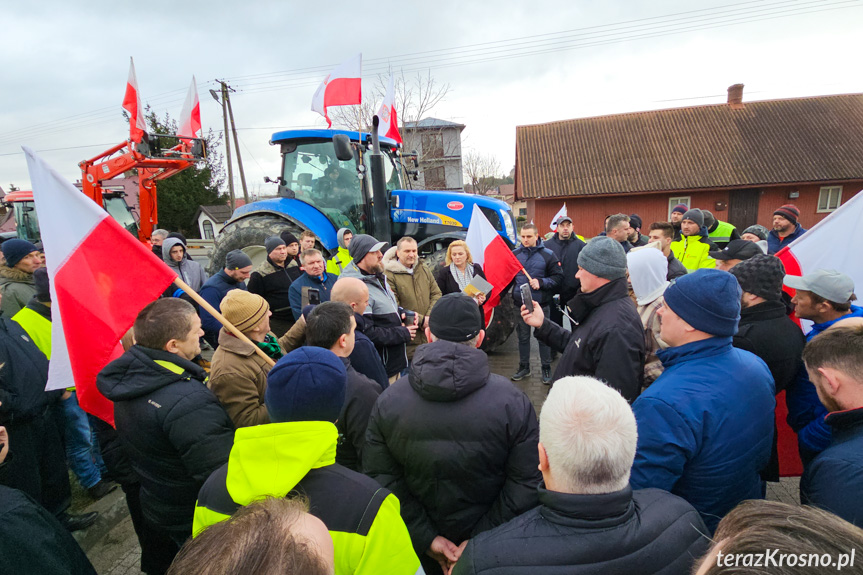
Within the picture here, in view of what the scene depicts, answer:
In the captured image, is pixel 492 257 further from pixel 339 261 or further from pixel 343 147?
pixel 343 147

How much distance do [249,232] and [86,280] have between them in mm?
4195

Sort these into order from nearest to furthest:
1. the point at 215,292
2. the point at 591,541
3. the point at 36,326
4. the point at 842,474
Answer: the point at 591,541, the point at 842,474, the point at 36,326, the point at 215,292

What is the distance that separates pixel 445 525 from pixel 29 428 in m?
2.49

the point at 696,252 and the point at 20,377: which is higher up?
the point at 696,252

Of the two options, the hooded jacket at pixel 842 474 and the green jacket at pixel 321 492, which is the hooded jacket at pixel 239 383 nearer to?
the green jacket at pixel 321 492

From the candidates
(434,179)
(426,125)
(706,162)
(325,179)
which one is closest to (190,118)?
(325,179)

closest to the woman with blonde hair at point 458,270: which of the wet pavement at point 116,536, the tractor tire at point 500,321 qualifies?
the tractor tire at point 500,321

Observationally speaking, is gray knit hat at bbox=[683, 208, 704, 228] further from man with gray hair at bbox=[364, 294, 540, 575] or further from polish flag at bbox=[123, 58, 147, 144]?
polish flag at bbox=[123, 58, 147, 144]

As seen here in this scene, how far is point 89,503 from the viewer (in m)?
3.22

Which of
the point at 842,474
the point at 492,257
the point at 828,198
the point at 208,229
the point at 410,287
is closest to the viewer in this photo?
the point at 842,474

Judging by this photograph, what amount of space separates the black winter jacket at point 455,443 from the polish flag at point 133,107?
648cm

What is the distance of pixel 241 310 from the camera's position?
2.26 meters

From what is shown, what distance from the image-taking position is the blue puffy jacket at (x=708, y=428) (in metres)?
1.49

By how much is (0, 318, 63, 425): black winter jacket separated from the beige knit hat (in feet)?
3.91
